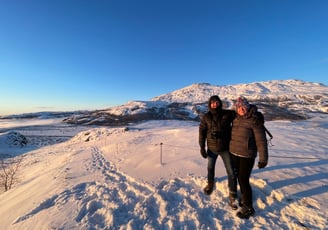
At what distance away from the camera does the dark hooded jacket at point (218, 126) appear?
4.73 m

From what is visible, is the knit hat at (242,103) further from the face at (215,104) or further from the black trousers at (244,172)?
the black trousers at (244,172)

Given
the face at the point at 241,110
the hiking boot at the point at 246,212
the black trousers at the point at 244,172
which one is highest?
the face at the point at 241,110

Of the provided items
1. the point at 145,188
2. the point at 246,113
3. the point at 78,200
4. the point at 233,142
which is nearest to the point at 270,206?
the point at 233,142

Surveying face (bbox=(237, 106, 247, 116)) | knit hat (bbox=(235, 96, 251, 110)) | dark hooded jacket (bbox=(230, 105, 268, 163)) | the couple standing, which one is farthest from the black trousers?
knit hat (bbox=(235, 96, 251, 110))

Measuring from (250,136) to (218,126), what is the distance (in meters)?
0.73

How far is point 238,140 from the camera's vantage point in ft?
14.5

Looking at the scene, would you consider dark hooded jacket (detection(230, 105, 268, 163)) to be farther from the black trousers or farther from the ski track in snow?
the ski track in snow

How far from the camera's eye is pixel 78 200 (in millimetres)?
6039

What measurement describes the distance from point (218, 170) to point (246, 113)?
3857 millimetres

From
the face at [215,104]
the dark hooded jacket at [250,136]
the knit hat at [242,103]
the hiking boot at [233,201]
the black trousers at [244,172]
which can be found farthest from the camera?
the hiking boot at [233,201]

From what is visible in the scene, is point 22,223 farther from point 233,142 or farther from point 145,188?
point 233,142

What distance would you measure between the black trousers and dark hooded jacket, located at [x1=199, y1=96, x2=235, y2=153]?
40 cm

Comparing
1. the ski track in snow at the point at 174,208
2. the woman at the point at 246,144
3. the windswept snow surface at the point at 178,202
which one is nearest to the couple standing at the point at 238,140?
the woman at the point at 246,144

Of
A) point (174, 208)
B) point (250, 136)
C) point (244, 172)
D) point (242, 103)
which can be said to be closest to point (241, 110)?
point (242, 103)
